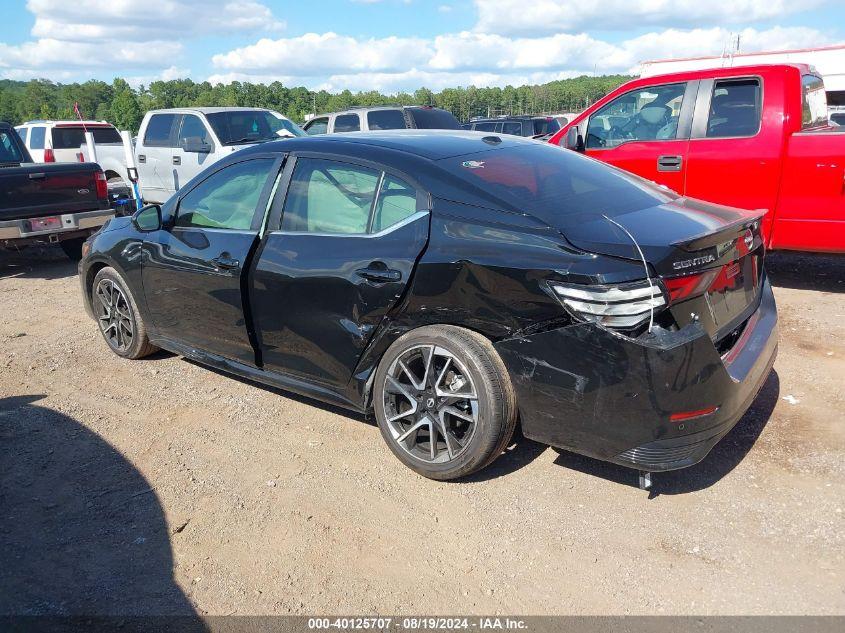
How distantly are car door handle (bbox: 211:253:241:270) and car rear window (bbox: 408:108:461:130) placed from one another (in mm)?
8635

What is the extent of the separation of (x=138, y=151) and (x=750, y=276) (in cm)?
1149

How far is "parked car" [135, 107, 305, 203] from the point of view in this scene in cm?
1102

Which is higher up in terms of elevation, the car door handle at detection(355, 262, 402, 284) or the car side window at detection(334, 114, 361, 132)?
the car side window at detection(334, 114, 361, 132)

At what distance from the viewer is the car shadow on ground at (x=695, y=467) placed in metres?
3.28

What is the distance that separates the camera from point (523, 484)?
3363 millimetres

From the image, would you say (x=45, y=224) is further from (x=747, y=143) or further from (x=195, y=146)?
(x=747, y=143)

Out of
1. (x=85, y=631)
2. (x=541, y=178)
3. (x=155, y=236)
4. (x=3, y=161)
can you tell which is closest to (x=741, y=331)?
(x=541, y=178)

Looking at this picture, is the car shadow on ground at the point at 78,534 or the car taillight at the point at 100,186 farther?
the car taillight at the point at 100,186

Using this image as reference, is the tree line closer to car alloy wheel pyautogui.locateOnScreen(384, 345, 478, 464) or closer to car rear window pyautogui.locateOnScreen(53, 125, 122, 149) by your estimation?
car rear window pyautogui.locateOnScreen(53, 125, 122, 149)

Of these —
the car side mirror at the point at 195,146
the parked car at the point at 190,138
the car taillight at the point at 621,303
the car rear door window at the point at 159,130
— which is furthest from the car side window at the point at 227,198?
the car rear door window at the point at 159,130

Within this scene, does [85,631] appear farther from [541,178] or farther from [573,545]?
[541,178]

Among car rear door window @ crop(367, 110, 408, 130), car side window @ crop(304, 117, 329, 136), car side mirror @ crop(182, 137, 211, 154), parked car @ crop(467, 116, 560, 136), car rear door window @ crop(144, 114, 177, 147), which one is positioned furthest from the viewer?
parked car @ crop(467, 116, 560, 136)

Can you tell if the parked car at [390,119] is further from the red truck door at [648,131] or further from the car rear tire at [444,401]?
the car rear tire at [444,401]

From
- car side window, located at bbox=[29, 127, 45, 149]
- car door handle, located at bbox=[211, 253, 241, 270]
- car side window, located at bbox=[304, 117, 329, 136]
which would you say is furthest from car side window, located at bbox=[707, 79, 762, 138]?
car side window, located at bbox=[29, 127, 45, 149]
